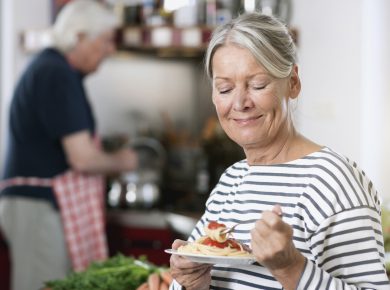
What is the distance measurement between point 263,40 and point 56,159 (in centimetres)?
232

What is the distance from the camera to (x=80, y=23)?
3.64 meters

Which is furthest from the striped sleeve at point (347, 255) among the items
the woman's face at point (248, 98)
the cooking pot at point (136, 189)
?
the cooking pot at point (136, 189)

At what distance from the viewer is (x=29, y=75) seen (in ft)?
11.4

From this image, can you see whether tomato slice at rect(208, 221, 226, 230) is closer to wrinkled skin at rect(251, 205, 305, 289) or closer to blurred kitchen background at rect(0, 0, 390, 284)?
wrinkled skin at rect(251, 205, 305, 289)

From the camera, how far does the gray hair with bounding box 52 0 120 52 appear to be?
3611mm

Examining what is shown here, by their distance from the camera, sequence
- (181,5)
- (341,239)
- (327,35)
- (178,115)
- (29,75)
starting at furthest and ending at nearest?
(178,115) → (181,5) → (327,35) → (29,75) → (341,239)

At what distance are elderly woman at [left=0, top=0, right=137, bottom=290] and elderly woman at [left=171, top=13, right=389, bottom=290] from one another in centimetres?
194

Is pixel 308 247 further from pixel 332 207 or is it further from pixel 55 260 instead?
pixel 55 260

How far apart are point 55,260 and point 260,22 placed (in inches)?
94.9

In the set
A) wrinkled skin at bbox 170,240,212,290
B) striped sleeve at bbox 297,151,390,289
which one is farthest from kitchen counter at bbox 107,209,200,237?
striped sleeve at bbox 297,151,390,289

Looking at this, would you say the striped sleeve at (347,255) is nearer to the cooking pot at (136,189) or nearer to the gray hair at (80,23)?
the gray hair at (80,23)

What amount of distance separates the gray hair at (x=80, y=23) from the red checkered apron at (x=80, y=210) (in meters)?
0.67

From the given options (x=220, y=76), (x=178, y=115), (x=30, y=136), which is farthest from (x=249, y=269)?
(x=178, y=115)

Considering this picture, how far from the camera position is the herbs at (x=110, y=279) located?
2250 millimetres
